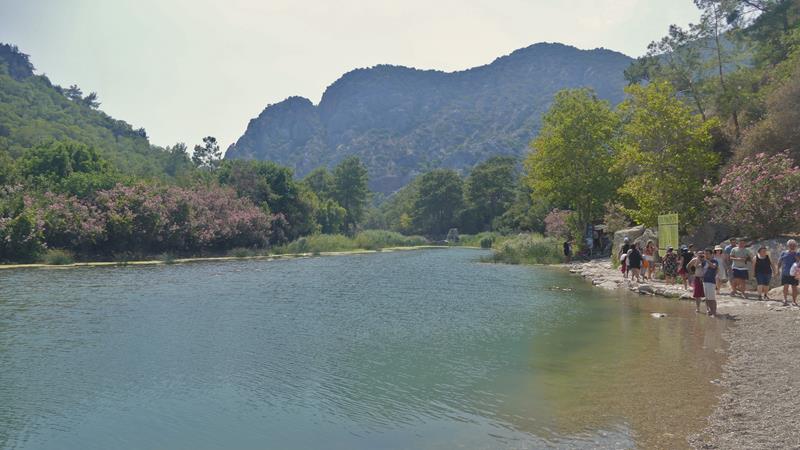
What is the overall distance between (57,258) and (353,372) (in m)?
35.3

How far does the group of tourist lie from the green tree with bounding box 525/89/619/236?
15965mm

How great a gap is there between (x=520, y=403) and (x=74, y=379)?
794cm

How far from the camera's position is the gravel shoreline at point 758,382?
23.2 feet

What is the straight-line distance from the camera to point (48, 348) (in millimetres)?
12930

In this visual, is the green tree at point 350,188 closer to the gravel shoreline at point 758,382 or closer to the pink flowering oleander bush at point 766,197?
the pink flowering oleander bush at point 766,197

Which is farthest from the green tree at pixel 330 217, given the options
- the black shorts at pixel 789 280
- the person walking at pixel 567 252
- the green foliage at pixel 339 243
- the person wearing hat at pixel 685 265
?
the black shorts at pixel 789 280

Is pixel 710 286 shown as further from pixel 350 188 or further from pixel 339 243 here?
pixel 350 188

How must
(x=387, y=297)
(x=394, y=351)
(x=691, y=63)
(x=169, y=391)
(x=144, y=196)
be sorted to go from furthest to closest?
(x=144, y=196), (x=691, y=63), (x=387, y=297), (x=394, y=351), (x=169, y=391)

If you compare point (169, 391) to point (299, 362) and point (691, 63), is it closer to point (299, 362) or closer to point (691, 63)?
point (299, 362)

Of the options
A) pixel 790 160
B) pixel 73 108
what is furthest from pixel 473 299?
pixel 73 108

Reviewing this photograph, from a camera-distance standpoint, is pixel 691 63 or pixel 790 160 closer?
pixel 790 160

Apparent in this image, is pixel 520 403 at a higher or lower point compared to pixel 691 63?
lower

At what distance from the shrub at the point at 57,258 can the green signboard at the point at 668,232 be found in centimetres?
3648

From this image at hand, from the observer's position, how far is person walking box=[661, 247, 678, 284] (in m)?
23.6
